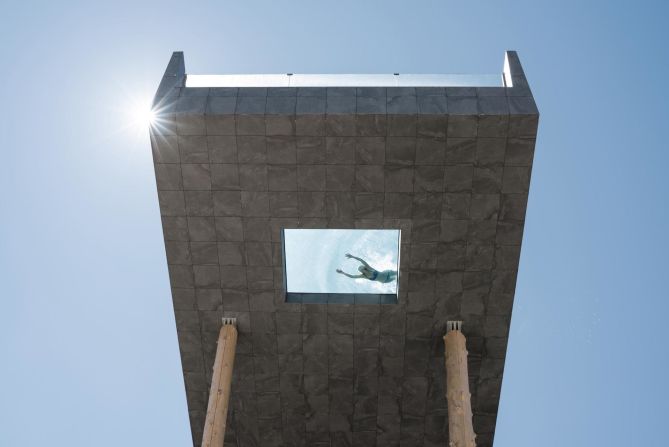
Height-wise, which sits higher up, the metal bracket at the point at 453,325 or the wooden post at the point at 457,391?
the metal bracket at the point at 453,325

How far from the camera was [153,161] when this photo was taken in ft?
68.9

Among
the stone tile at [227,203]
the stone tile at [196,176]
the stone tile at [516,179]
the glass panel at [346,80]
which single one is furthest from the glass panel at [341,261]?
the glass panel at [346,80]

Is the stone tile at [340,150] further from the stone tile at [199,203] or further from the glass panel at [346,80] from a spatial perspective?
the stone tile at [199,203]

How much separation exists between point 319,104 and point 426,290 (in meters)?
6.68

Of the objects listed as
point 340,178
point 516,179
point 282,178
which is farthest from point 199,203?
point 516,179

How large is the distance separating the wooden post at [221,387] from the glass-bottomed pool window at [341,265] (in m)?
2.27

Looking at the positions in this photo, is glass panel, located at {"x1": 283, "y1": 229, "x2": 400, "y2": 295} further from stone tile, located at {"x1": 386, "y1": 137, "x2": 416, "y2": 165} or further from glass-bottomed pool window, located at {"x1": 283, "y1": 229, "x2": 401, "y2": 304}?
stone tile, located at {"x1": 386, "y1": 137, "x2": 416, "y2": 165}

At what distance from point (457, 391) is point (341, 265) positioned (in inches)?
199

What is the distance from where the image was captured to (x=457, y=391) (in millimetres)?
21891

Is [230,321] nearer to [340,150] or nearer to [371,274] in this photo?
[371,274]

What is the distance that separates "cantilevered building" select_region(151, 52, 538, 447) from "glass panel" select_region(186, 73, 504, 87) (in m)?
0.04

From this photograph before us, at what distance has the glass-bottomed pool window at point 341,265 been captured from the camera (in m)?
22.3

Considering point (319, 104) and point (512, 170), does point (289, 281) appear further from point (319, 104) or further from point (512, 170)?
point (512, 170)

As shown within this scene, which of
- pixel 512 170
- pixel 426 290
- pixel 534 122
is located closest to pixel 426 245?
pixel 426 290
